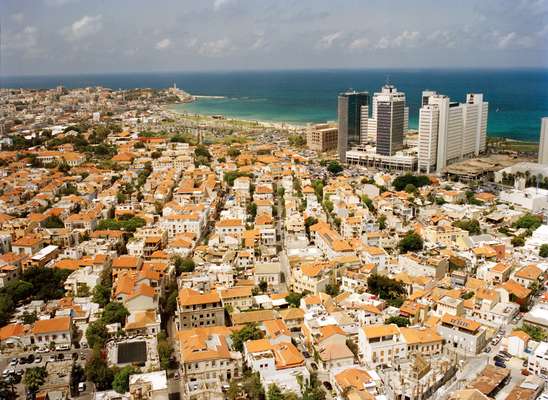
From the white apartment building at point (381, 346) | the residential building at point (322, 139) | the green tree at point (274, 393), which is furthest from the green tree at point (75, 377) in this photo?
the residential building at point (322, 139)

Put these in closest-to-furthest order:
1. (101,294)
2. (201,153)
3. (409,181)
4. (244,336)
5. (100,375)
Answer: (100,375) < (244,336) < (101,294) < (409,181) < (201,153)

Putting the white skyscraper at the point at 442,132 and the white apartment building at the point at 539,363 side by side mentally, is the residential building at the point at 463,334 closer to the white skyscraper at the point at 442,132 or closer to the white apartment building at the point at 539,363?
the white apartment building at the point at 539,363

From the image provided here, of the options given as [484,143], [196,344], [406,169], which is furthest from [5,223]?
[484,143]

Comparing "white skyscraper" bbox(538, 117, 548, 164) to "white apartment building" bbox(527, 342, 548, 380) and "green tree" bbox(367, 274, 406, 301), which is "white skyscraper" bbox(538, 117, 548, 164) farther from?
"white apartment building" bbox(527, 342, 548, 380)

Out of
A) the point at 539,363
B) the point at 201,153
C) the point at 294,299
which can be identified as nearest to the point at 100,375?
the point at 294,299

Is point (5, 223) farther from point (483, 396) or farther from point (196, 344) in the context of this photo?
point (483, 396)

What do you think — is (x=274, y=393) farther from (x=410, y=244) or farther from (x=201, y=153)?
(x=201, y=153)
